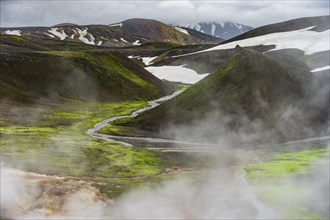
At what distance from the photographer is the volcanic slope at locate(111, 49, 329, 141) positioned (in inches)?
4385

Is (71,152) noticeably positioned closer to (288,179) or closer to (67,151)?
(67,151)

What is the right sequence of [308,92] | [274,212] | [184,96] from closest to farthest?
1. [274,212]
2. [308,92]
3. [184,96]

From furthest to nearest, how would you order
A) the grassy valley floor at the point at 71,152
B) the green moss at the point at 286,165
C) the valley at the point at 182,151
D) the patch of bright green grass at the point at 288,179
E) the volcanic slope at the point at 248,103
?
the volcanic slope at the point at 248,103
the green moss at the point at 286,165
the grassy valley floor at the point at 71,152
the patch of bright green grass at the point at 288,179
the valley at the point at 182,151

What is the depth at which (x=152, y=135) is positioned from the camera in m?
115

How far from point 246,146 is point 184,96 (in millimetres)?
34639

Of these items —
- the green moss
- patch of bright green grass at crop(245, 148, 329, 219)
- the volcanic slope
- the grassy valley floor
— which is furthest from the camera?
the volcanic slope

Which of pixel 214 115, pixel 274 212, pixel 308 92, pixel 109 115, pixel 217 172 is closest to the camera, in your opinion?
pixel 274 212

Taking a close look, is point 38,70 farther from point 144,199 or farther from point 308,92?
point 144,199

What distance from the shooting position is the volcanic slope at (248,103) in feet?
365

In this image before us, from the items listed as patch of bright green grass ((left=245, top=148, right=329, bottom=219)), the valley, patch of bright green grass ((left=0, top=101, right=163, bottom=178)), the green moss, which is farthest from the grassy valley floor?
patch of bright green grass ((left=245, top=148, right=329, bottom=219))

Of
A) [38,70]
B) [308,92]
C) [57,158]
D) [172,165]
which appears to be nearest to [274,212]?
[172,165]

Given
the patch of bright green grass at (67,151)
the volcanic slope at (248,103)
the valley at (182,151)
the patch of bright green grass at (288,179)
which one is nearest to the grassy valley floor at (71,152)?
the patch of bright green grass at (67,151)

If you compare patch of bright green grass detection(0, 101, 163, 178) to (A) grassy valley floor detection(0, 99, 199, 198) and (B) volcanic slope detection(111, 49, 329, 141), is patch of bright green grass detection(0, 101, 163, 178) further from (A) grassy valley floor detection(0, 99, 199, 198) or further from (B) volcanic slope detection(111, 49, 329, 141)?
(B) volcanic slope detection(111, 49, 329, 141)

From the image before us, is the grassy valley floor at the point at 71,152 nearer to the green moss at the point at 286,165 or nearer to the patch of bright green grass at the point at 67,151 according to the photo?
the patch of bright green grass at the point at 67,151
